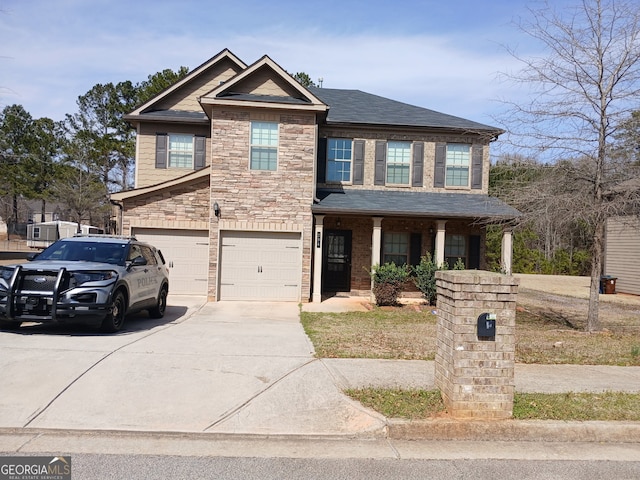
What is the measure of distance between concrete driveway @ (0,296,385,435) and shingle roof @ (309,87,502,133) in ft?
34.4

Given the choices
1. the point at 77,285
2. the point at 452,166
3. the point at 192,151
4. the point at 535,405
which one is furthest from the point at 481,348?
the point at 192,151

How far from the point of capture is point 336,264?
18.3m

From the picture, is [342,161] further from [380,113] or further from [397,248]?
[397,248]

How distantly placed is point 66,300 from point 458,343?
6522mm

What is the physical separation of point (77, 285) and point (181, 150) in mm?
9837

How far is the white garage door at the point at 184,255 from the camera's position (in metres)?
16.8

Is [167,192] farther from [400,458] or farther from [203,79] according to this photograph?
[400,458]

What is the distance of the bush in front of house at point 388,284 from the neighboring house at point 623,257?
37.6 ft

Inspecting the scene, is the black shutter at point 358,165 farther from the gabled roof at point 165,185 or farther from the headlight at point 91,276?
the headlight at point 91,276

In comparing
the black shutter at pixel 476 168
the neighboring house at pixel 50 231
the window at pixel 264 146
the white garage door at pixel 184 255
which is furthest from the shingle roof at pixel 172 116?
the neighboring house at pixel 50 231

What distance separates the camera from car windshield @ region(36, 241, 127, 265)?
10422 mm

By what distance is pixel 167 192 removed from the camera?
54.5 ft

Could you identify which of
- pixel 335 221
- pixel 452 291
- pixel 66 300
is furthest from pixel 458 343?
pixel 335 221

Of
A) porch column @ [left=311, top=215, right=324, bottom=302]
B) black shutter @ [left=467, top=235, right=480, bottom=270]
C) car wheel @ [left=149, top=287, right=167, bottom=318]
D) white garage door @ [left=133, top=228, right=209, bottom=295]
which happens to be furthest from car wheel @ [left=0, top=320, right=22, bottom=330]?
black shutter @ [left=467, top=235, right=480, bottom=270]
